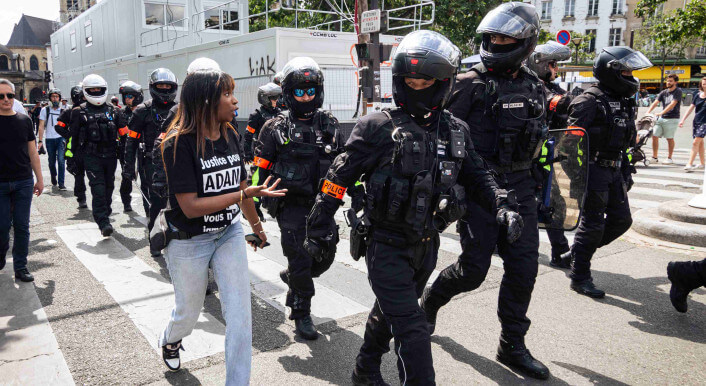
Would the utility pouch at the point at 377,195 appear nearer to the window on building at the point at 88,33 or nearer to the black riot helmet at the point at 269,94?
the black riot helmet at the point at 269,94

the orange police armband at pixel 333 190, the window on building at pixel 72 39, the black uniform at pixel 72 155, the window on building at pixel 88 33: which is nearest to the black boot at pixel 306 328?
the orange police armband at pixel 333 190

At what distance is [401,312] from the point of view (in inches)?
104

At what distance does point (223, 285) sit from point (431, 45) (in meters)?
1.77

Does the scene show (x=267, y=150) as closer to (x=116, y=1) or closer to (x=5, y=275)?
(x=5, y=275)

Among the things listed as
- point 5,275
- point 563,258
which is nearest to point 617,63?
point 563,258

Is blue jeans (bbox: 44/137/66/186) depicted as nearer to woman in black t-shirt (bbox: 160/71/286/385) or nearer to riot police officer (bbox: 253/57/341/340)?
riot police officer (bbox: 253/57/341/340)

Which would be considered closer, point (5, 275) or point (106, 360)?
point (106, 360)

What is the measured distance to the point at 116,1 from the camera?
19.3 metres

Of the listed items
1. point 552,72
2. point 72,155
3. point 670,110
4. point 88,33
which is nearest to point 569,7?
point 670,110

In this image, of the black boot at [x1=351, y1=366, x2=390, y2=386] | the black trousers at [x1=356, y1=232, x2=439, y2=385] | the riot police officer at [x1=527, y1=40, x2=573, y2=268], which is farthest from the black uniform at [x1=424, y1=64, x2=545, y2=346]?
the riot police officer at [x1=527, y1=40, x2=573, y2=268]

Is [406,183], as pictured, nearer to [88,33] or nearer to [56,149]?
[56,149]

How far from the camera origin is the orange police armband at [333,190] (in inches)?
110

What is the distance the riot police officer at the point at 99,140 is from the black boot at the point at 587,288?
585 cm

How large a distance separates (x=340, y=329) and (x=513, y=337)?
53.5 inches
